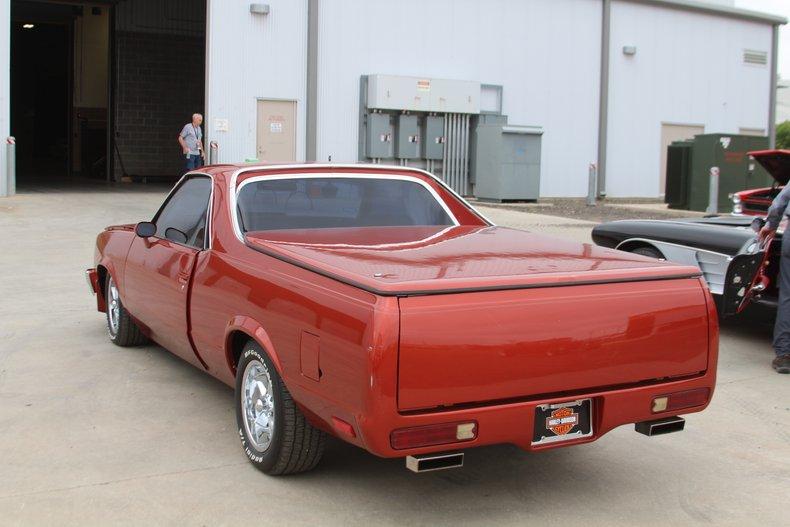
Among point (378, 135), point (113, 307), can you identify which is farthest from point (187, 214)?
point (378, 135)

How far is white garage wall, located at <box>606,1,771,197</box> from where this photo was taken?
26484 millimetres

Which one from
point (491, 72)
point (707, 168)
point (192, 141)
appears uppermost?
point (491, 72)

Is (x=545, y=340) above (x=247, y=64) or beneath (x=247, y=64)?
beneath

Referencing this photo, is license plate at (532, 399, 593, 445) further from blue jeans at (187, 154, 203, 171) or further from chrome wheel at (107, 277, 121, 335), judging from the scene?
blue jeans at (187, 154, 203, 171)

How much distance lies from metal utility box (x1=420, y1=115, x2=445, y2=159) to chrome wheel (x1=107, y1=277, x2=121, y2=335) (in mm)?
16347

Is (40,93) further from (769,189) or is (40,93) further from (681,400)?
(681,400)

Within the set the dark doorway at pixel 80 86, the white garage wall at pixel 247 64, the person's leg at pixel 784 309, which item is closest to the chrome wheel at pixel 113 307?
the person's leg at pixel 784 309

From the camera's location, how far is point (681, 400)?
4.11 meters

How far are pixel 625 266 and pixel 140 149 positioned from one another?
2585 centimetres

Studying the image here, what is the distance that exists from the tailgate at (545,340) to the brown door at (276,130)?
17695 millimetres

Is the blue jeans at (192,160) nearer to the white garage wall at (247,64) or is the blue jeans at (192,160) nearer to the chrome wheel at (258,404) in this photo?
the white garage wall at (247,64)

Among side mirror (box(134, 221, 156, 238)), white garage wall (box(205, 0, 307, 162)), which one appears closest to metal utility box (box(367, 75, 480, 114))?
white garage wall (box(205, 0, 307, 162))

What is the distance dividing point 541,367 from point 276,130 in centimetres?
1825

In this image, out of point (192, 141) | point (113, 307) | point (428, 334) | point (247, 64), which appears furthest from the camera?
point (247, 64)
